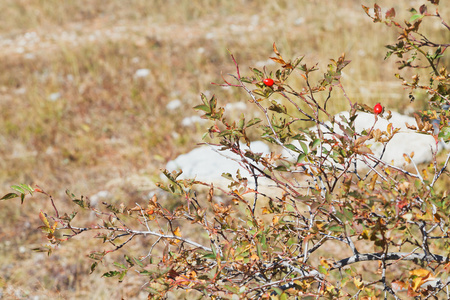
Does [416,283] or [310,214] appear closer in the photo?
[416,283]

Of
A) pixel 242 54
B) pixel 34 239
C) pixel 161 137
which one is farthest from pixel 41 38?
pixel 34 239

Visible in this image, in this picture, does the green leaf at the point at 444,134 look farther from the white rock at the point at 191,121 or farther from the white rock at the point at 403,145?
the white rock at the point at 191,121

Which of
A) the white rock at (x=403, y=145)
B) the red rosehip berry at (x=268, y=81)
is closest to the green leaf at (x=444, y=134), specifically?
the red rosehip berry at (x=268, y=81)

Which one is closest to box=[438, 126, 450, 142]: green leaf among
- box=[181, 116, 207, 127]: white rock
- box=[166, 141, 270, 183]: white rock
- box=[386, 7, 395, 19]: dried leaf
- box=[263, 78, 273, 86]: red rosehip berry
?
box=[386, 7, 395, 19]: dried leaf

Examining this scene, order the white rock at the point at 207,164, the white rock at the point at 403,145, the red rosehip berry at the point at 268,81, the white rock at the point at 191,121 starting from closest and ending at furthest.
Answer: the red rosehip berry at the point at 268,81 < the white rock at the point at 403,145 < the white rock at the point at 207,164 < the white rock at the point at 191,121

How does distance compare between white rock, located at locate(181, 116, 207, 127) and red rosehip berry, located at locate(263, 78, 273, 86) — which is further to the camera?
white rock, located at locate(181, 116, 207, 127)

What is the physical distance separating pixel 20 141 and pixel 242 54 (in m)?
3.08

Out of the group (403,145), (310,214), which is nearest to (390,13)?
(310,214)

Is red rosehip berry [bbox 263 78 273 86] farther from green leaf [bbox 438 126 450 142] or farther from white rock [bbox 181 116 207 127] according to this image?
white rock [bbox 181 116 207 127]

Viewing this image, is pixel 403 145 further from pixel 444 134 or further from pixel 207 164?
pixel 444 134

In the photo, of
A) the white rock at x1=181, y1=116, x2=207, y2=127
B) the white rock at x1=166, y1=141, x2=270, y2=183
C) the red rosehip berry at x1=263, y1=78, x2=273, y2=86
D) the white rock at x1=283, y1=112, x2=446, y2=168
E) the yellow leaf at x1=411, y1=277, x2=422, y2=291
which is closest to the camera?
the yellow leaf at x1=411, y1=277, x2=422, y2=291

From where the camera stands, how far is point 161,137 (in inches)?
156

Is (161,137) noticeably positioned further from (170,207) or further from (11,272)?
(11,272)

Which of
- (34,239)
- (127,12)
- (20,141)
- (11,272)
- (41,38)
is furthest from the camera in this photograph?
(127,12)
